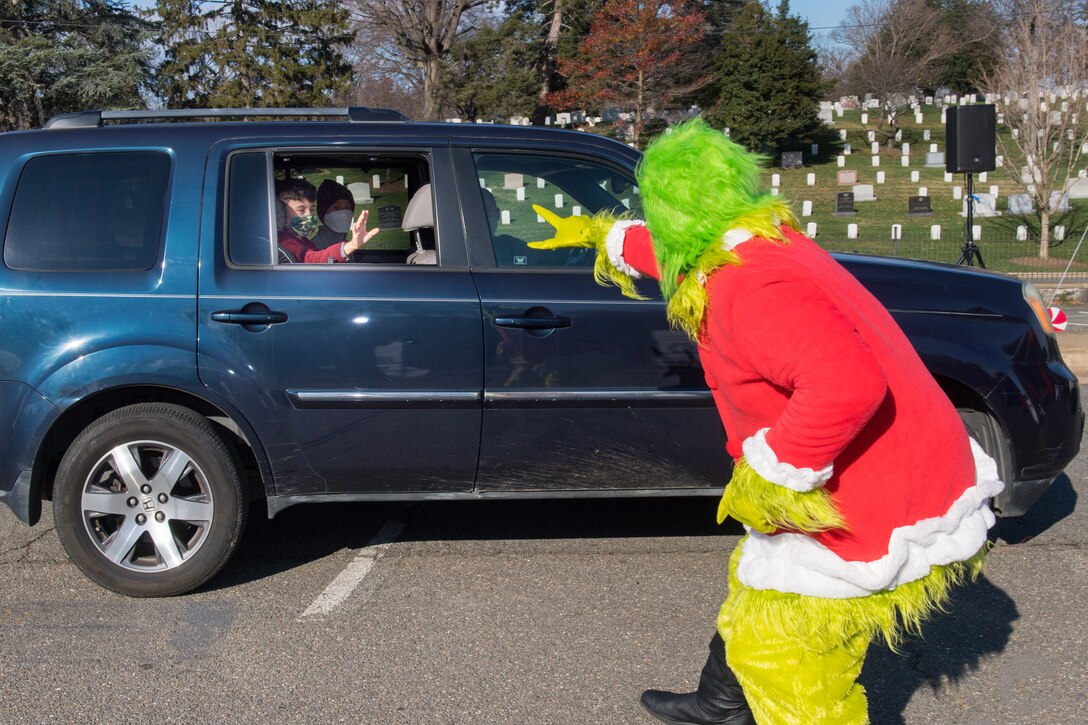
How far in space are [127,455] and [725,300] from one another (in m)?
2.75

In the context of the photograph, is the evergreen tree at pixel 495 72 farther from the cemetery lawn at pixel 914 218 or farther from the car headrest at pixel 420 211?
the car headrest at pixel 420 211

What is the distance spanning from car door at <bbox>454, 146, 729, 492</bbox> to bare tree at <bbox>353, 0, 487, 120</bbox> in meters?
29.9

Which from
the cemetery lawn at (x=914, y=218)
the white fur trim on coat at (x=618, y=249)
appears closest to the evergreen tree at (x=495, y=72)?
the cemetery lawn at (x=914, y=218)

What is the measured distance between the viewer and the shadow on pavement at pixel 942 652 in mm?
3305

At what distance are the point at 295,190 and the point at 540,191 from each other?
3.45 ft

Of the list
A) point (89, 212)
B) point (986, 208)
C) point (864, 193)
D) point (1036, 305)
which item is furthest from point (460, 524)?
point (864, 193)

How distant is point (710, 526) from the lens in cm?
493

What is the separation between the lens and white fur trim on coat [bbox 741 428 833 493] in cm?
208

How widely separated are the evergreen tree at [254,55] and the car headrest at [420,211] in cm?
2652

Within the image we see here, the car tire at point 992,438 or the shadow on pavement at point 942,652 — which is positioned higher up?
the car tire at point 992,438

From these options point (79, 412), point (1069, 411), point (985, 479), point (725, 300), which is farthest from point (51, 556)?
point (1069, 411)

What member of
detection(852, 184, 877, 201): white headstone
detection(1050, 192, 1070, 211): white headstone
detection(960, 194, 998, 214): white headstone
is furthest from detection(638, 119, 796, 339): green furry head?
detection(852, 184, 877, 201): white headstone

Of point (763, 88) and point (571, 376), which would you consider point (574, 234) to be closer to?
point (571, 376)

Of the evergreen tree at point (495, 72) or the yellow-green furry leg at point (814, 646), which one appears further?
the evergreen tree at point (495, 72)
